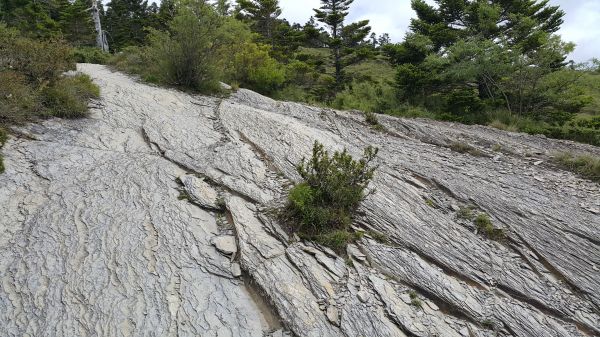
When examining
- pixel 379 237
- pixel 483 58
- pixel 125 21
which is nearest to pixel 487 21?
pixel 483 58

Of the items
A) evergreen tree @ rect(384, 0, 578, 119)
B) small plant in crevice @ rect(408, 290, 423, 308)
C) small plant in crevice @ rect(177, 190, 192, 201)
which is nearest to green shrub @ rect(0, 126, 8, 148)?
small plant in crevice @ rect(177, 190, 192, 201)

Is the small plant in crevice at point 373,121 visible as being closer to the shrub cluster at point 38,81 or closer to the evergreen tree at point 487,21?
the shrub cluster at point 38,81

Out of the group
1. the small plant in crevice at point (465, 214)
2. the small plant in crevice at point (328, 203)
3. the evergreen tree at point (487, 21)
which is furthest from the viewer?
the evergreen tree at point (487, 21)

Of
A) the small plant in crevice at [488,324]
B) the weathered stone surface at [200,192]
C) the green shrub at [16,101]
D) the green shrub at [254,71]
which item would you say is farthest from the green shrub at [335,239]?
the green shrub at [254,71]

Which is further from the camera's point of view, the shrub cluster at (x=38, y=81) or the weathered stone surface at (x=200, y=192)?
the shrub cluster at (x=38, y=81)

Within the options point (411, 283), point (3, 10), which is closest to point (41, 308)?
point (411, 283)

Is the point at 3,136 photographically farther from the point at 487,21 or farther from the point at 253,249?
the point at 487,21

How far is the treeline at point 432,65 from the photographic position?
12.9m

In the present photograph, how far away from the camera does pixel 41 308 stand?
11.6ft

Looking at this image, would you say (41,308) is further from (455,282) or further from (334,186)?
(455,282)

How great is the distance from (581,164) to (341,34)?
80.1 feet

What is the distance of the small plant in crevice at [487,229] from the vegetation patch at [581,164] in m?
3.98

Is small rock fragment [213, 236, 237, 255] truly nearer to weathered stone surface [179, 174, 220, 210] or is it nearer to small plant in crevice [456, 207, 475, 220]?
weathered stone surface [179, 174, 220, 210]

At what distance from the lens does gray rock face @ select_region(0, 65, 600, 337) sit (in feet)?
12.3
